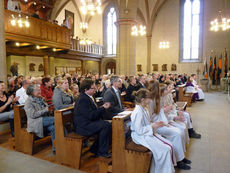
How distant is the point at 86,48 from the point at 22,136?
43.5 ft

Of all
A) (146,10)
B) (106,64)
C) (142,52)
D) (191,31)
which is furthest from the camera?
(106,64)

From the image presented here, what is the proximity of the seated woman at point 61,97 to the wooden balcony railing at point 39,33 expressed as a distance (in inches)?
280

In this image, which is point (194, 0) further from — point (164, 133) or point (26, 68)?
point (164, 133)

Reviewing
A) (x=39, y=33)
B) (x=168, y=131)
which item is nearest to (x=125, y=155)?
(x=168, y=131)

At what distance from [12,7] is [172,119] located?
1037 centimetres

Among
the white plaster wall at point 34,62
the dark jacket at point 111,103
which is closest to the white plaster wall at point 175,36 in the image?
the white plaster wall at point 34,62

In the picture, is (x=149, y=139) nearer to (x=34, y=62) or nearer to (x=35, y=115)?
(x=35, y=115)

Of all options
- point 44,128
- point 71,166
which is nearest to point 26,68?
point 44,128

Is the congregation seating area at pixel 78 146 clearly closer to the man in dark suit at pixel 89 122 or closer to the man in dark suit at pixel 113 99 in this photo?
the man in dark suit at pixel 89 122

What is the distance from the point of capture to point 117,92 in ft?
13.7

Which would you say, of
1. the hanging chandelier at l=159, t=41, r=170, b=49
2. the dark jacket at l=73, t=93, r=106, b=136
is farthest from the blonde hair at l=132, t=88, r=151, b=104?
the hanging chandelier at l=159, t=41, r=170, b=49

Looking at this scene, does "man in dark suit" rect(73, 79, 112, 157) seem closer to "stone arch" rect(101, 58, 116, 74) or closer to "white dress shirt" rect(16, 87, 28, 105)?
"white dress shirt" rect(16, 87, 28, 105)

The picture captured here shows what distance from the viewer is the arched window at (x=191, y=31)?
16.0 m

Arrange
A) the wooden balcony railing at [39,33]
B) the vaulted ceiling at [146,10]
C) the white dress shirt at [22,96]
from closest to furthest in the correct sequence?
the white dress shirt at [22,96]
the wooden balcony railing at [39,33]
the vaulted ceiling at [146,10]
